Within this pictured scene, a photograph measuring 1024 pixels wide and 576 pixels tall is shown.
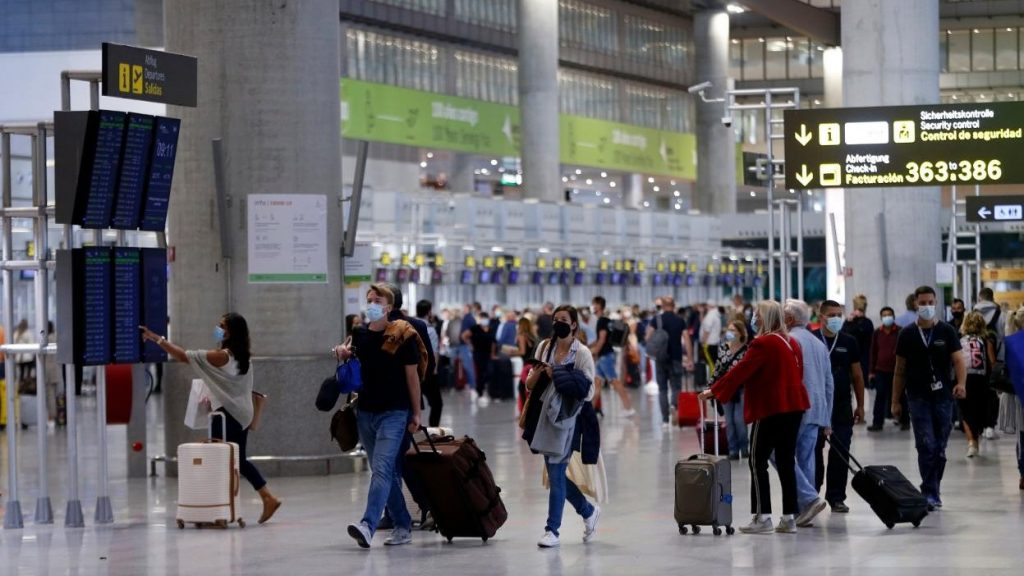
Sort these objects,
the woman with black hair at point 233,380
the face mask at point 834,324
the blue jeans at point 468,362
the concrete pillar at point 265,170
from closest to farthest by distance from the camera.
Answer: the woman with black hair at point 233,380
the face mask at point 834,324
the concrete pillar at point 265,170
the blue jeans at point 468,362

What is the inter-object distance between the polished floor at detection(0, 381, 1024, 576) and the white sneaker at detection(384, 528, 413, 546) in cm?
8

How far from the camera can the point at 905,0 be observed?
89.1ft

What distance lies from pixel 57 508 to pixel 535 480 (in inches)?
160

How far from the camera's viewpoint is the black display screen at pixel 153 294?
13.0 meters

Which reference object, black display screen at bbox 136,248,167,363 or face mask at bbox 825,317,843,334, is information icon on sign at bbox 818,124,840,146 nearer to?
face mask at bbox 825,317,843,334

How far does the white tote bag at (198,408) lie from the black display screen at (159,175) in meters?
1.25

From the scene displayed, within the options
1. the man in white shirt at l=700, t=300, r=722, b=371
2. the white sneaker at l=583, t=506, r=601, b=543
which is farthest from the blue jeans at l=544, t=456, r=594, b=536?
the man in white shirt at l=700, t=300, r=722, b=371

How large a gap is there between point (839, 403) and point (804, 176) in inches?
389

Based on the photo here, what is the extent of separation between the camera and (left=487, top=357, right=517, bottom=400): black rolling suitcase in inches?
1248

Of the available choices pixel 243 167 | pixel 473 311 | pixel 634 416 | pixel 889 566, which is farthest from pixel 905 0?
pixel 889 566

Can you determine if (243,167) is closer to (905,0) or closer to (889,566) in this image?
(889,566)

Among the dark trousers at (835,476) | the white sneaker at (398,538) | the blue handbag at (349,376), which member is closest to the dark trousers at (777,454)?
the dark trousers at (835,476)

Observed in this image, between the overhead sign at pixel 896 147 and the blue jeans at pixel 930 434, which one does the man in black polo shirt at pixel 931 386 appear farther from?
the overhead sign at pixel 896 147

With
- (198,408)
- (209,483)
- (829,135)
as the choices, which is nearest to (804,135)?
(829,135)
